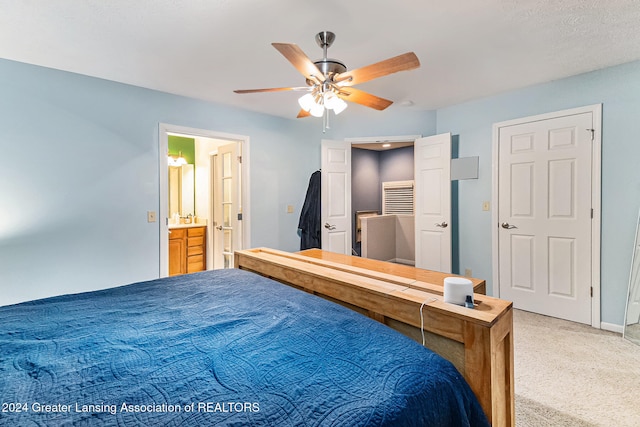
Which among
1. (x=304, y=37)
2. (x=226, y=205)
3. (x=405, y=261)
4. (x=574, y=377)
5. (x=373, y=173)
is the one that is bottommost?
(x=574, y=377)

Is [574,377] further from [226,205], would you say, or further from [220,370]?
[226,205]

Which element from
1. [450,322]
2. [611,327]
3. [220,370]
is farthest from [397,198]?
[220,370]

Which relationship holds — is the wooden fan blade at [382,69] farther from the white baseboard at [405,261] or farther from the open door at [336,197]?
the white baseboard at [405,261]

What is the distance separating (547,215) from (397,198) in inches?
116

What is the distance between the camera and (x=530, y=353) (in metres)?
2.37

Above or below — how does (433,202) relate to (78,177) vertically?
below

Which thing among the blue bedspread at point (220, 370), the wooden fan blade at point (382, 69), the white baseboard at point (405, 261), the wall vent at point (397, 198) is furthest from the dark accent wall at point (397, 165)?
the blue bedspread at point (220, 370)

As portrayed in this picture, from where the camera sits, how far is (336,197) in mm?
4188

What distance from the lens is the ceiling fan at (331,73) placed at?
1.63 metres

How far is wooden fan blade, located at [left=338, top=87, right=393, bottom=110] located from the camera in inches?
80.0

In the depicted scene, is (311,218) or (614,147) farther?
(311,218)

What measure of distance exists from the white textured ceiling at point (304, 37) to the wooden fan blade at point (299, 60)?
0.40m

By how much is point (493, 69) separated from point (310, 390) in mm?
3044

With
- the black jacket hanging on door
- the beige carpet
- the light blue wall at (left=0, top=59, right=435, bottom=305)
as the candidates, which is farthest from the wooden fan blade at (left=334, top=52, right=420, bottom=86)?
the black jacket hanging on door
